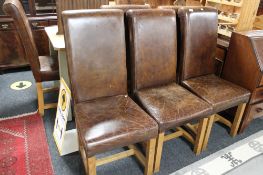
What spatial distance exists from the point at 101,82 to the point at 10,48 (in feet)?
6.20

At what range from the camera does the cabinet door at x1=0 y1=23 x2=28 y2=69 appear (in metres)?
2.68

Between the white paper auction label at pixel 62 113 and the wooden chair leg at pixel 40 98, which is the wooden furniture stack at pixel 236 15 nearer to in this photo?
the white paper auction label at pixel 62 113

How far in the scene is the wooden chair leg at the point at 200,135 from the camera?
1.68 m

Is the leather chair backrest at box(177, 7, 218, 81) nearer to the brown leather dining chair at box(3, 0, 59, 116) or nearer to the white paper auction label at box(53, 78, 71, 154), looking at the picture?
the white paper auction label at box(53, 78, 71, 154)

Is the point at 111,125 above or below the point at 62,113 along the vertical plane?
above

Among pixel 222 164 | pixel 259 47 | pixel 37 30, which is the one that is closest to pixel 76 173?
pixel 222 164

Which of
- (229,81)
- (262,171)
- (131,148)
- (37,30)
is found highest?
(37,30)

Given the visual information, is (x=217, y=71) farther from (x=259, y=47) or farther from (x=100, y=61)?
(x=100, y=61)

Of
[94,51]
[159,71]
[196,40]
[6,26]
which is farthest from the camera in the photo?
[6,26]

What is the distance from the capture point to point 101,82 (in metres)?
1.52

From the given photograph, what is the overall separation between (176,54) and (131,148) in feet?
2.70

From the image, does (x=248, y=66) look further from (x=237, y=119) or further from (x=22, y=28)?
(x=22, y=28)

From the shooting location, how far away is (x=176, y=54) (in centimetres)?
176

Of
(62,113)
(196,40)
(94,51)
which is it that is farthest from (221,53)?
(62,113)
